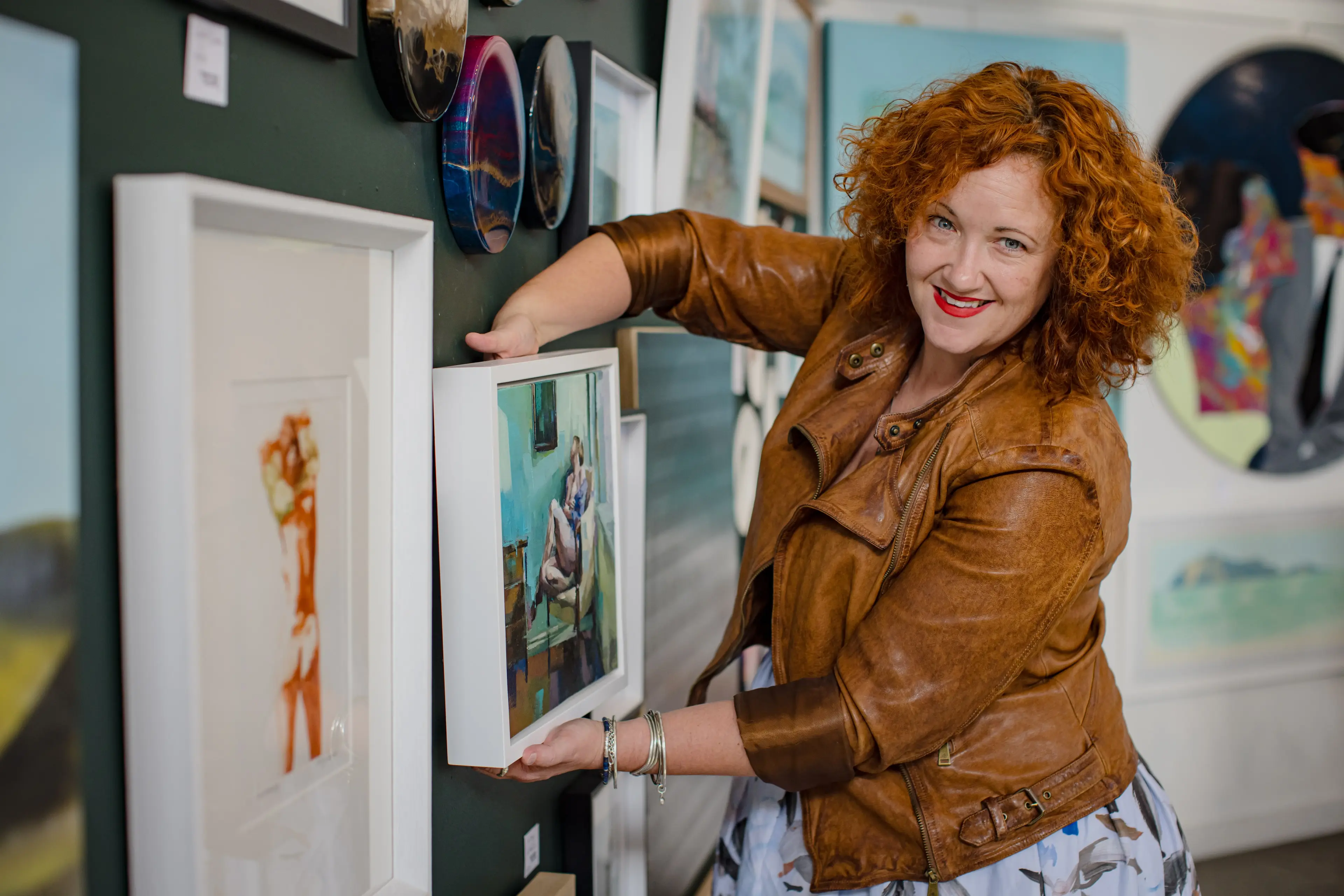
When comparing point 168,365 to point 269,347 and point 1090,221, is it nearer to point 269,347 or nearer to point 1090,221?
point 269,347

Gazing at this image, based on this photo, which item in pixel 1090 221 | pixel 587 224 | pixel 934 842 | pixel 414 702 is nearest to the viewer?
pixel 414 702

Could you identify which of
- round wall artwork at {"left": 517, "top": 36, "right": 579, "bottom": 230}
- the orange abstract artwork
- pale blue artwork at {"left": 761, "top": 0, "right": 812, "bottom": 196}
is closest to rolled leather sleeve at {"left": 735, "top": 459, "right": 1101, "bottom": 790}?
the orange abstract artwork

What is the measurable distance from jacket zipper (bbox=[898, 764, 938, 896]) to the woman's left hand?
16.2 inches

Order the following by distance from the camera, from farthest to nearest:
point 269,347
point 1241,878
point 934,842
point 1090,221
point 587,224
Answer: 1. point 1241,878
2. point 587,224
3. point 934,842
4. point 1090,221
5. point 269,347

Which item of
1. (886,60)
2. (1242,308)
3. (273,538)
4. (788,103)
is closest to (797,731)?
(273,538)

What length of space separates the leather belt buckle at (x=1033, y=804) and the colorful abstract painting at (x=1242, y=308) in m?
2.86

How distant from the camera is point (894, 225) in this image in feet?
4.77

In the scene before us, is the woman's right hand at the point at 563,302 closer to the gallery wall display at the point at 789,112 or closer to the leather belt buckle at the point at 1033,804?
the leather belt buckle at the point at 1033,804

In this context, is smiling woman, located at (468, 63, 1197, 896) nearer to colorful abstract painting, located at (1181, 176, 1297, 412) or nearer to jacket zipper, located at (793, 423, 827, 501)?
jacket zipper, located at (793, 423, 827, 501)

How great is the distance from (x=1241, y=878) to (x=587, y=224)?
Answer: 3.65 m

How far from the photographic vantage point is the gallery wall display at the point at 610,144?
1621mm

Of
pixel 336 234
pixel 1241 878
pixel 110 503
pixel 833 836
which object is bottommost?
→ pixel 1241 878

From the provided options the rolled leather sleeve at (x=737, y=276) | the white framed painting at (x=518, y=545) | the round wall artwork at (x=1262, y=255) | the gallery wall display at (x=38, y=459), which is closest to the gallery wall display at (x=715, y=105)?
the rolled leather sleeve at (x=737, y=276)

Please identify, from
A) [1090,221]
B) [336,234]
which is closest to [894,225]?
[1090,221]
